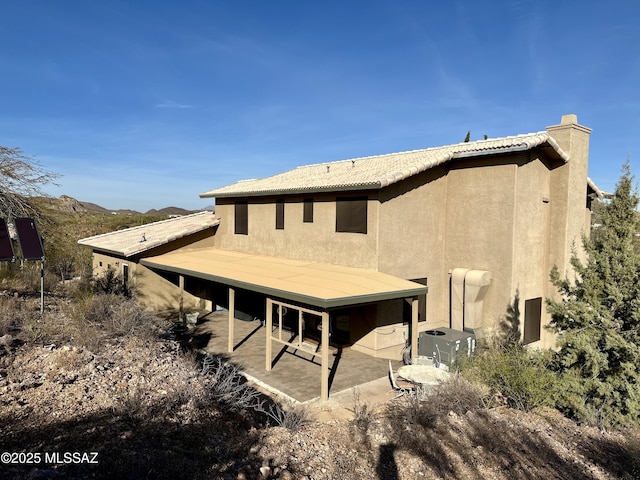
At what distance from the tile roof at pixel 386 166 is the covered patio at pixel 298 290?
9.33 ft

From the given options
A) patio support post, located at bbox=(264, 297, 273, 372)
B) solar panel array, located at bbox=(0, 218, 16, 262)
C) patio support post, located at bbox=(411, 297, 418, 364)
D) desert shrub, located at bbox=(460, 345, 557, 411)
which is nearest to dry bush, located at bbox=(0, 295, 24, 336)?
solar panel array, located at bbox=(0, 218, 16, 262)

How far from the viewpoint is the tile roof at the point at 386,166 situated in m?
13.7

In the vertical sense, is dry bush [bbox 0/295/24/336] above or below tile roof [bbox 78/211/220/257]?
below

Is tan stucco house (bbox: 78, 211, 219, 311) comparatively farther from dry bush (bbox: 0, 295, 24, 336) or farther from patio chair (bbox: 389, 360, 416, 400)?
patio chair (bbox: 389, 360, 416, 400)

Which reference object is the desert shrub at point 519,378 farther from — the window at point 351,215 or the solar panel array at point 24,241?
the solar panel array at point 24,241

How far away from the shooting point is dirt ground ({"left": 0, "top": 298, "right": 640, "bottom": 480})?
6008mm

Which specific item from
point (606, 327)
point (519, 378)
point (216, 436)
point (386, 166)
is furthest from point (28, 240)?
point (606, 327)

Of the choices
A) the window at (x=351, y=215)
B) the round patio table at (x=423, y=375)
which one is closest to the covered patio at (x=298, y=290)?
the round patio table at (x=423, y=375)

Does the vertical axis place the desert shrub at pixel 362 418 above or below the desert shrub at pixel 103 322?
below

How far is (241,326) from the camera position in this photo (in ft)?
59.2

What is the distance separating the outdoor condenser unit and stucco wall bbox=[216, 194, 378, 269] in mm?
2862

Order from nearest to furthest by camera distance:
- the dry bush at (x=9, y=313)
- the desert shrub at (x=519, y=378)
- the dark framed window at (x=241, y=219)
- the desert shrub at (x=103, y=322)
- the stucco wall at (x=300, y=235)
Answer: the desert shrub at (x=519, y=378) < the desert shrub at (x=103, y=322) < the dry bush at (x=9, y=313) < the stucco wall at (x=300, y=235) < the dark framed window at (x=241, y=219)

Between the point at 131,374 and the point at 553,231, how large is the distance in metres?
14.5

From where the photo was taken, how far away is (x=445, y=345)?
42.4ft
